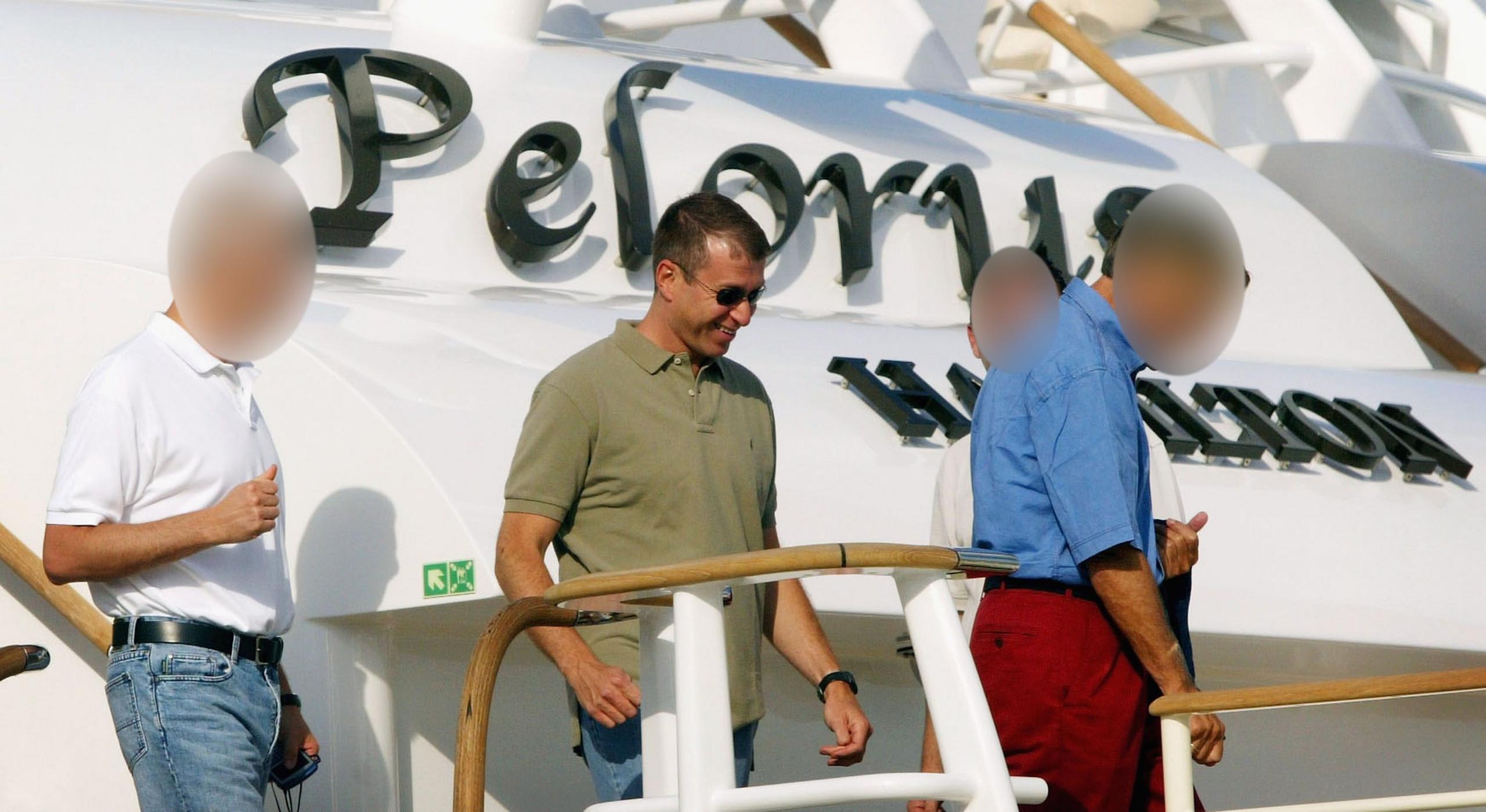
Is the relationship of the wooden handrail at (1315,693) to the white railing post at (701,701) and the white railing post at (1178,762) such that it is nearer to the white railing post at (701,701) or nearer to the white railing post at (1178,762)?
the white railing post at (1178,762)

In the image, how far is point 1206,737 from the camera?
9.43 ft

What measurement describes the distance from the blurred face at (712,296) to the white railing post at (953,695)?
3.15 ft

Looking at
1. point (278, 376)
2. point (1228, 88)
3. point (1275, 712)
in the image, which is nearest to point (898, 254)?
point (1275, 712)

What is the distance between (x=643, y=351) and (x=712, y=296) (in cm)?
17

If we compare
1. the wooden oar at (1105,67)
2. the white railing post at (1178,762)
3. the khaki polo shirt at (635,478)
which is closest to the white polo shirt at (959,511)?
the khaki polo shirt at (635,478)

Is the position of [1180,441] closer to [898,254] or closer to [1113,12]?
[898,254]

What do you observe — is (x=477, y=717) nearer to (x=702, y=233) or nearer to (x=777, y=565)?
(x=777, y=565)

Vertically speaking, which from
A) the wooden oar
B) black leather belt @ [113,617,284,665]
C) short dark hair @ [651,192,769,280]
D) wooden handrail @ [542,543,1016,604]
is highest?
the wooden oar

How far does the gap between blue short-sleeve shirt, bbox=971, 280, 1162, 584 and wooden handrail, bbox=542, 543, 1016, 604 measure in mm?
745

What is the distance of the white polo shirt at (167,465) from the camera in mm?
2672

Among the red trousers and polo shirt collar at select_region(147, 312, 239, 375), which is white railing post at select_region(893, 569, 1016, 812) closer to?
the red trousers

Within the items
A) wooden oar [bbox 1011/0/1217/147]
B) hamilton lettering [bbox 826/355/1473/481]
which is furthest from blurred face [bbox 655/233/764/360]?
wooden oar [bbox 1011/0/1217/147]

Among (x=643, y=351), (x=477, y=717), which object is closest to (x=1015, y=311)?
(x=643, y=351)

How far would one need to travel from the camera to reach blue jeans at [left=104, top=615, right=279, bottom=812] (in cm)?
266
